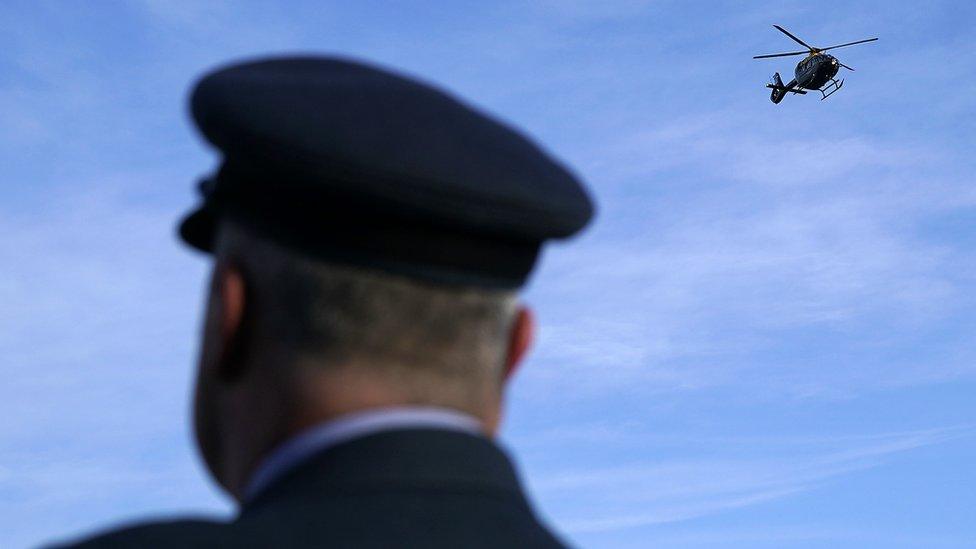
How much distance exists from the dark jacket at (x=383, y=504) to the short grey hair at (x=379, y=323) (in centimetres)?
12

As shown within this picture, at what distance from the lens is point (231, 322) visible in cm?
268

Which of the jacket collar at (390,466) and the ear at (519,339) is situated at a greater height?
the ear at (519,339)

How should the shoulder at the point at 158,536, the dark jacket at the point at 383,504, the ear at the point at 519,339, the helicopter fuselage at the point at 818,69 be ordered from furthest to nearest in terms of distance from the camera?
the helicopter fuselage at the point at 818,69 → the ear at the point at 519,339 → the dark jacket at the point at 383,504 → the shoulder at the point at 158,536

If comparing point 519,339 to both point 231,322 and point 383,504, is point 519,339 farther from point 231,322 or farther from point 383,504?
point 231,322

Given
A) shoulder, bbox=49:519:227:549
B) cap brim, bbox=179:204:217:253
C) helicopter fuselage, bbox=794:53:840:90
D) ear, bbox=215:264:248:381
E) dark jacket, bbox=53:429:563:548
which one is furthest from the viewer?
helicopter fuselage, bbox=794:53:840:90

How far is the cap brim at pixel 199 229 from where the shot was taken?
11.7 ft

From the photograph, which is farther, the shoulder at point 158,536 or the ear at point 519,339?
the ear at point 519,339

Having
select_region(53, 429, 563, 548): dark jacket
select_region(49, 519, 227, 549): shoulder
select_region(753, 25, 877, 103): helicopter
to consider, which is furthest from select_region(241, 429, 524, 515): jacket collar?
select_region(753, 25, 877, 103): helicopter

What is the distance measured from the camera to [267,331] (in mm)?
2645

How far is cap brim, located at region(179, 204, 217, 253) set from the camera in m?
3.57

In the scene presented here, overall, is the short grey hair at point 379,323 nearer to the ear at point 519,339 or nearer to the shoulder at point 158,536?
the ear at point 519,339

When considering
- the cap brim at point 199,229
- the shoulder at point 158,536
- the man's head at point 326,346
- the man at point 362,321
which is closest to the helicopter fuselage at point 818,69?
the cap brim at point 199,229

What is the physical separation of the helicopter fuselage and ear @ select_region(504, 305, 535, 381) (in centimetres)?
5578

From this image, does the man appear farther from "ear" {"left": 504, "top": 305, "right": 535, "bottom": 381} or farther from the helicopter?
the helicopter
